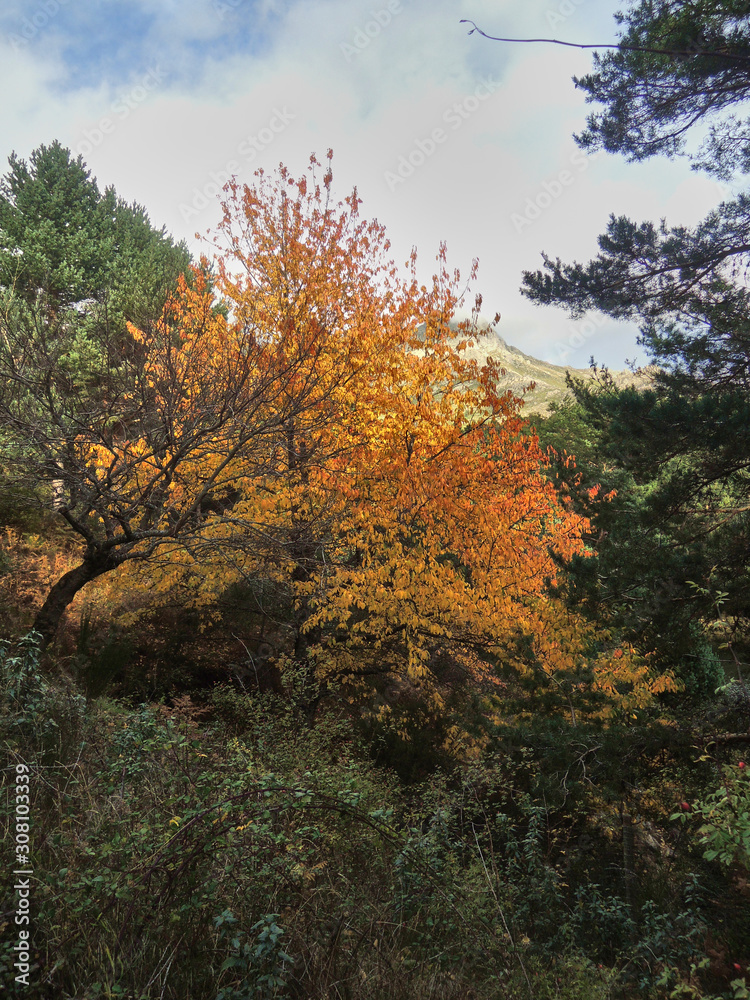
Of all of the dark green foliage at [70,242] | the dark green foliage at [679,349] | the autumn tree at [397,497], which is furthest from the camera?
the dark green foliage at [70,242]

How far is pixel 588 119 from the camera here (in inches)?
299

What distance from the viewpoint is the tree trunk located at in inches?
286

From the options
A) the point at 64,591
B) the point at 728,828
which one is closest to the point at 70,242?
the point at 64,591

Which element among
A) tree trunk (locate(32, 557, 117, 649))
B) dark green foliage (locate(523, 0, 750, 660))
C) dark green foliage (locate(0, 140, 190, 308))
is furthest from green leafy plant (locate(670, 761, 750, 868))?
dark green foliage (locate(0, 140, 190, 308))

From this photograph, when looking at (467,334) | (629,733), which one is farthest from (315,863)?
(467,334)

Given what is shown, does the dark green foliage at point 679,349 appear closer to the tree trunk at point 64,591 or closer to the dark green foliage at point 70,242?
the tree trunk at point 64,591

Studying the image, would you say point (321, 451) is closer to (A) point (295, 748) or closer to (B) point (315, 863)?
(A) point (295, 748)

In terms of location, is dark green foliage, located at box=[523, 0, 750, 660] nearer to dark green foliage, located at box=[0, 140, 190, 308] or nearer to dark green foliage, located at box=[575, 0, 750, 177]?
dark green foliage, located at box=[575, 0, 750, 177]

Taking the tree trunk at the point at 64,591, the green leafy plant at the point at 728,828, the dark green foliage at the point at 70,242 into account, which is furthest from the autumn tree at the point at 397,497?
the dark green foliage at the point at 70,242

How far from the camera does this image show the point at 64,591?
7352 mm

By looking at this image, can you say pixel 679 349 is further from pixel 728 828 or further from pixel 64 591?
pixel 64 591

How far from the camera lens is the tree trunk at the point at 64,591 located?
726cm

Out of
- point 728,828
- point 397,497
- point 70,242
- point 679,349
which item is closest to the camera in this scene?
point 728,828

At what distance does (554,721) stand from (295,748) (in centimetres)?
396
